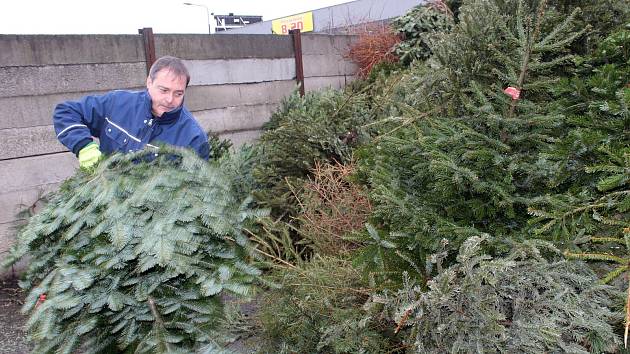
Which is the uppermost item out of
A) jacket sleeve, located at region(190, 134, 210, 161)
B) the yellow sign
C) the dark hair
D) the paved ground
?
the yellow sign

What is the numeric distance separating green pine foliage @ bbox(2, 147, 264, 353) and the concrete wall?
147 centimetres

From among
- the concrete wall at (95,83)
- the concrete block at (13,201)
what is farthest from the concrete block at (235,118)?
the concrete block at (13,201)

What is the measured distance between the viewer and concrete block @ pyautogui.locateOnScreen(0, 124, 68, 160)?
3719 millimetres

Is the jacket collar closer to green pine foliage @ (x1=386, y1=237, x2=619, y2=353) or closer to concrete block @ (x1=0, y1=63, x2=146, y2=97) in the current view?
concrete block @ (x1=0, y1=63, x2=146, y2=97)

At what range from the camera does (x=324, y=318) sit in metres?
2.10

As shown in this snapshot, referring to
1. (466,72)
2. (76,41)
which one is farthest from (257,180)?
(466,72)

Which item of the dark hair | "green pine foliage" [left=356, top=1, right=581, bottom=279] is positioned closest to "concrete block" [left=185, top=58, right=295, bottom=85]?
the dark hair

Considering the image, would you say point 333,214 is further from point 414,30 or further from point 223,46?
point 414,30

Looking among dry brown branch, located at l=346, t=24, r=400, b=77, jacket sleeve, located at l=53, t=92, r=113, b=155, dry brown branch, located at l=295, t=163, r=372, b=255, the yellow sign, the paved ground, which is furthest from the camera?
the yellow sign

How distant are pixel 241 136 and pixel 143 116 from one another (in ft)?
8.13

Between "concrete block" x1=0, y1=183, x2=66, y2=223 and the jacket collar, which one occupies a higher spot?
the jacket collar

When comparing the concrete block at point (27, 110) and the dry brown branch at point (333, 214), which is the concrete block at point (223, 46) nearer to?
the concrete block at point (27, 110)

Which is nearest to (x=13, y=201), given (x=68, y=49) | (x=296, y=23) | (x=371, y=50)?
(x=68, y=49)

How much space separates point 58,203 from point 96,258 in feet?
1.27
